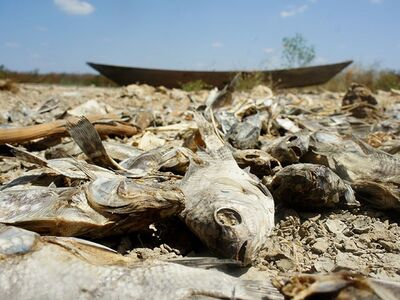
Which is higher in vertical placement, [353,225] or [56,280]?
[56,280]

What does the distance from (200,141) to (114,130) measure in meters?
1.28

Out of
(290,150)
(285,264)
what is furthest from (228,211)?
(290,150)

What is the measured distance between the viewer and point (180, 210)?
2.00 metres

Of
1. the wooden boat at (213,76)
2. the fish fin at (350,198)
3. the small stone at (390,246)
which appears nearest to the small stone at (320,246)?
the small stone at (390,246)

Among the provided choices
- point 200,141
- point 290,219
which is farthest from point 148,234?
point 200,141

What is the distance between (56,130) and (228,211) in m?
2.57

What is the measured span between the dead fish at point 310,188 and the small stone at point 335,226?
0.37 ft

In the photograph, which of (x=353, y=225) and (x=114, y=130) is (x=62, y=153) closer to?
(x=114, y=130)

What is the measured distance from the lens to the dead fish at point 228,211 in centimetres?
179

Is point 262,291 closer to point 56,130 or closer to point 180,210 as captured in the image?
point 180,210

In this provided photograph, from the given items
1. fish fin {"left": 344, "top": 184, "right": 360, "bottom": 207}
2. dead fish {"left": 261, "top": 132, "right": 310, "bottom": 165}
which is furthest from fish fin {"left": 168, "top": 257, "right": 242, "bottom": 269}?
dead fish {"left": 261, "top": 132, "right": 310, "bottom": 165}

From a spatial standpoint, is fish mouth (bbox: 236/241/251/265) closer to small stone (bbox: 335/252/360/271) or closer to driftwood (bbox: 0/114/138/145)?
small stone (bbox: 335/252/360/271)

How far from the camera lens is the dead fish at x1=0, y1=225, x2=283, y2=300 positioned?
139cm

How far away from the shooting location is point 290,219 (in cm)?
244
